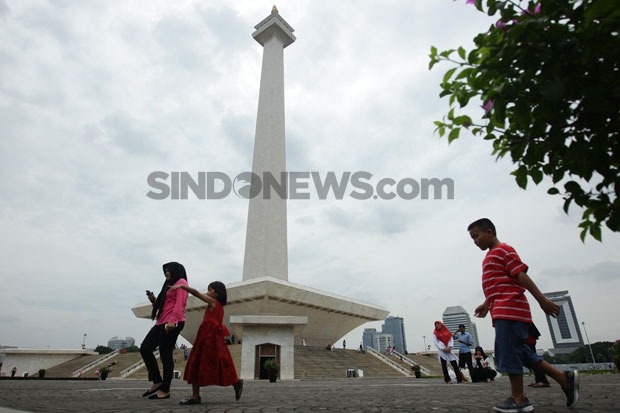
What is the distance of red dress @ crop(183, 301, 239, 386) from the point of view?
4.62 meters

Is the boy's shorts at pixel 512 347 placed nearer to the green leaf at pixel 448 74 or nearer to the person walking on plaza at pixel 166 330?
the green leaf at pixel 448 74

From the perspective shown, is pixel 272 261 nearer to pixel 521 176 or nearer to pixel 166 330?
pixel 166 330

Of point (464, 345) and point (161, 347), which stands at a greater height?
point (464, 345)

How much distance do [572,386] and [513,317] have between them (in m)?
0.92

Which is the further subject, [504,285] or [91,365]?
[91,365]

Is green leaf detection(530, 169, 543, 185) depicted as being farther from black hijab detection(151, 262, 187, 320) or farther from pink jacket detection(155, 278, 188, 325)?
black hijab detection(151, 262, 187, 320)

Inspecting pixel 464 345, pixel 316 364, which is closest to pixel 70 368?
pixel 316 364

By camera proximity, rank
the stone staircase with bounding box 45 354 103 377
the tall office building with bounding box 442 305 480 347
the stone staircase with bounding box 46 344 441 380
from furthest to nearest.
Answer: the tall office building with bounding box 442 305 480 347 < the stone staircase with bounding box 45 354 103 377 < the stone staircase with bounding box 46 344 441 380

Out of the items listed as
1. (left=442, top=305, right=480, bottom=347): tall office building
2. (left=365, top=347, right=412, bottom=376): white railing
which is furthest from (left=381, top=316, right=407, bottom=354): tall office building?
(left=365, top=347, right=412, bottom=376): white railing

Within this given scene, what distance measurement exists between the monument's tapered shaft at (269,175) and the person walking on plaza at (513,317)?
105 ft

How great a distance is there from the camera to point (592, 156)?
2109mm

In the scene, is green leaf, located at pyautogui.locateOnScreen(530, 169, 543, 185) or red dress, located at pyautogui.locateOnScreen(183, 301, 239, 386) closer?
Answer: green leaf, located at pyautogui.locateOnScreen(530, 169, 543, 185)

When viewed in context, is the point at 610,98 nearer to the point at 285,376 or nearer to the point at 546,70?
the point at 546,70

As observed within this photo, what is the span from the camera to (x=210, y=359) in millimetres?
4699
